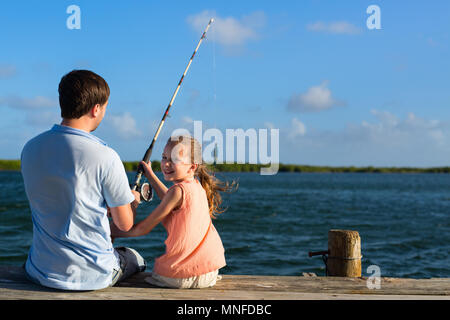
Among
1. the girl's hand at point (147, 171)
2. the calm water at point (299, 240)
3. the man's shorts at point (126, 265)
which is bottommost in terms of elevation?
the calm water at point (299, 240)

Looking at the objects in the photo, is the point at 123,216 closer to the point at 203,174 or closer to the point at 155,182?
the point at 155,182

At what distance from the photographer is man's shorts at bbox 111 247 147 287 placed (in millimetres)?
3281

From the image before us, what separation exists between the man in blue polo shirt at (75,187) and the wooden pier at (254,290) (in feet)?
0.77

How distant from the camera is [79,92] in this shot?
262 centimetres

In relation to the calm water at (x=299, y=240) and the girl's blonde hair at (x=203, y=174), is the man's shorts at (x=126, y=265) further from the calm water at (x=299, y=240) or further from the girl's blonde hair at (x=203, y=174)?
the calm water at (x=299, y=240)

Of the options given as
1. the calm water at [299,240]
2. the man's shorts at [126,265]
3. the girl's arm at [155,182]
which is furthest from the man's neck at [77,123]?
the calm water at [299,240]

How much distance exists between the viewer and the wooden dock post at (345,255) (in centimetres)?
468

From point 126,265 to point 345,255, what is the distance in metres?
2.34

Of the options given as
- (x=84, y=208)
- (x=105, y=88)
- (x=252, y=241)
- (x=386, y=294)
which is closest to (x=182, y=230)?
(x=84, y=208)

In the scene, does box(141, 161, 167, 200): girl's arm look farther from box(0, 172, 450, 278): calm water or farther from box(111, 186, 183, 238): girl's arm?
box(0, 172, 450, 278): calm water

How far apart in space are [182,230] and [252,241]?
1142cm

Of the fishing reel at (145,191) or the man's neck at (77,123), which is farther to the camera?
the fishing reel at (145,191)

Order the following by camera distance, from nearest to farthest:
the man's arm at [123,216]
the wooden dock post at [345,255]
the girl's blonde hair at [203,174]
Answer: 1. the man's arm at [123,216]
2. the girl's blonde hair at [203,174]
3. the wooden dock post at [345,255]
